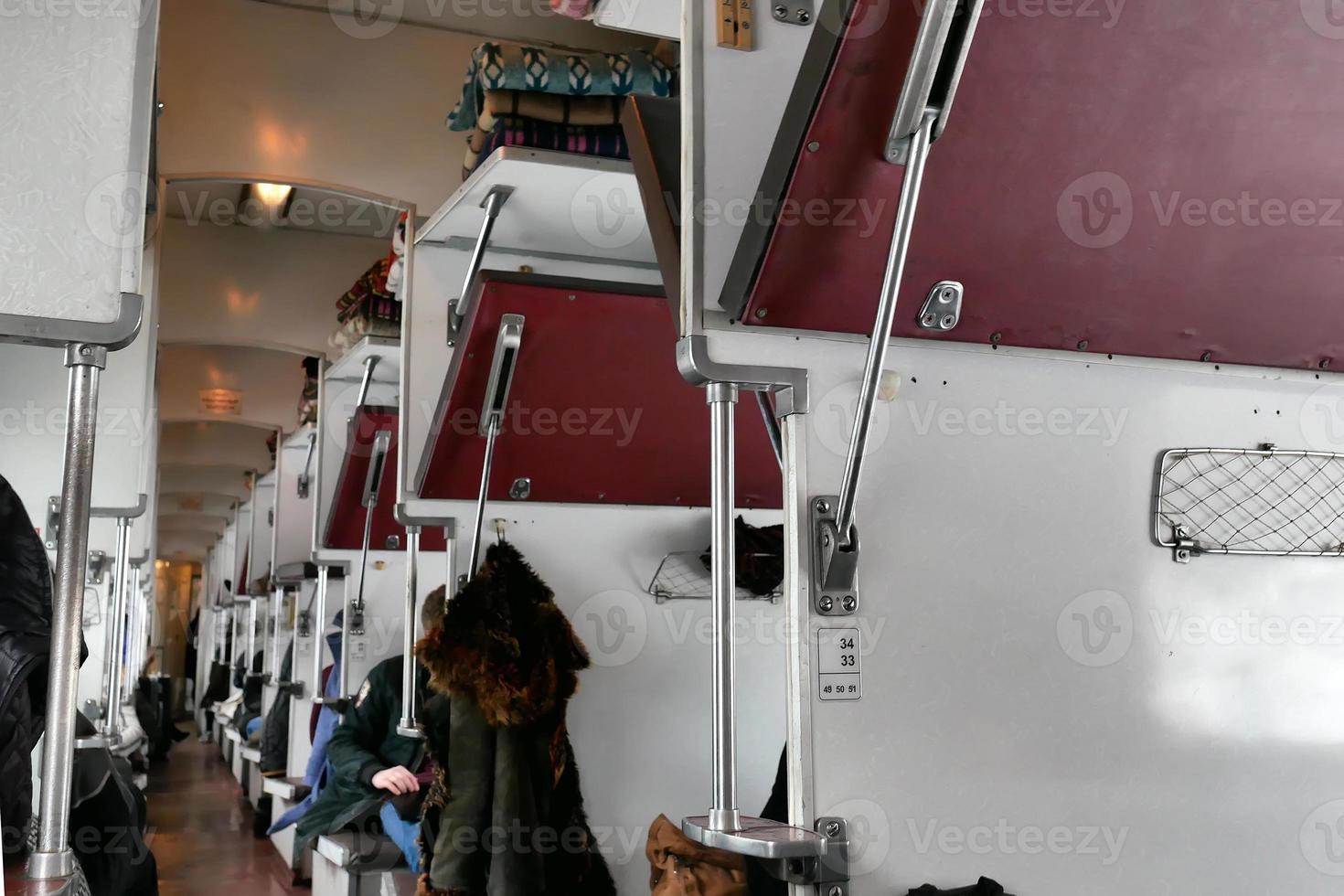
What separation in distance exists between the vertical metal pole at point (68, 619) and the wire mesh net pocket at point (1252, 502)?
170 cm

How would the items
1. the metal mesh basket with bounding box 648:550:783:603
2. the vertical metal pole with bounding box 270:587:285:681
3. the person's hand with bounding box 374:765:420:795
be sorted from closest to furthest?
the metal mesh basket with bounding box 648:550:783:603 → the person's hand with bounding box 374:765:420:795 → the vertical metal pole with bounding box 270:587:285:681

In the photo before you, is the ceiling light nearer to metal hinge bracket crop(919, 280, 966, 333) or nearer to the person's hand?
the person's hand

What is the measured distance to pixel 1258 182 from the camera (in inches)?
65.2

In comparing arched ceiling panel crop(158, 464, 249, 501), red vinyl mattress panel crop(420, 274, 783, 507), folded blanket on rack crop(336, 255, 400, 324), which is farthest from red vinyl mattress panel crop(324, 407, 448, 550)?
arched ceiling panel crop(158, 464, 249, 501)

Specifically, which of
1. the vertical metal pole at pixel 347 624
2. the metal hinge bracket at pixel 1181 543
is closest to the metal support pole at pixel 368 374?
the vertical metal pole at pixel 347 624

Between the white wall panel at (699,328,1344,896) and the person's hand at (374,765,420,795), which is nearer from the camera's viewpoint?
the white wall panel at (699,328,1344,896)

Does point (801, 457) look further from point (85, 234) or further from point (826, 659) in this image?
point (85, 234)

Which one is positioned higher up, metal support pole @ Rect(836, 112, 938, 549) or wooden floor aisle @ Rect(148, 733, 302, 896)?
metal support pole @ Rect(836, 112, 938, 549)

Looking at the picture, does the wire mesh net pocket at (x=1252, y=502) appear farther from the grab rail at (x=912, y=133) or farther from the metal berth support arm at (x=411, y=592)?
the metal berth support arm at (x=411, y=592)

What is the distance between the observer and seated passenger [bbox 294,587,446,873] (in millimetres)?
3723

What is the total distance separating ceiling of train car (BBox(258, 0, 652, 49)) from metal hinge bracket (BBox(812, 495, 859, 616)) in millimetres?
2609

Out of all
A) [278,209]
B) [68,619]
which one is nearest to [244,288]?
[278,209]

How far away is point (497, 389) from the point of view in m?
2.90

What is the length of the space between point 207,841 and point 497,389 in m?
4.94
